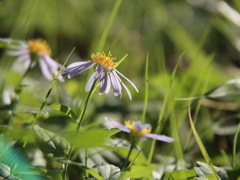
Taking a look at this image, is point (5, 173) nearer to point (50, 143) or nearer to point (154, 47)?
point (50, 143)

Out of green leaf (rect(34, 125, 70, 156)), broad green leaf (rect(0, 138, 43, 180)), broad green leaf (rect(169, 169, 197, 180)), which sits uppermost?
broad green leaf (rect(169, 169, 197, 180))

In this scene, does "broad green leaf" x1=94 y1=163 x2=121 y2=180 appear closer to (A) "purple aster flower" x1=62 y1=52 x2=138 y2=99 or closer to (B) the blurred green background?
(A) "purple aster flower" x1=62 y1=52 x2=138 y2=99

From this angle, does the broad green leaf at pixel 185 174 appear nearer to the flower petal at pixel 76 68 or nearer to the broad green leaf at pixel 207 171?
the broad green leaf at pixel 207 171

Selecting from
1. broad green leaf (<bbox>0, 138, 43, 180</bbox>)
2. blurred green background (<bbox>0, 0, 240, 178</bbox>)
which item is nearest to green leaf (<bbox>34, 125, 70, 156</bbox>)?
broad green leaf (<bbox>0, 138, 43, 180</bbox>)

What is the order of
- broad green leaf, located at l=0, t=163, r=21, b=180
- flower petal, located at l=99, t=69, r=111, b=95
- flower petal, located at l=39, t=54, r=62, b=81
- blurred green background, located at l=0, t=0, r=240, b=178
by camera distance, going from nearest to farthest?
broad green leaf, located at l=0, t=163, r=21, b=180 → flower petal, located at l=99, t=69, r=111, b=95 → flower petal, located at l=39, t=54, r=62, b=81 → blurred green background, located at l=0, t=0, r=240, b=178

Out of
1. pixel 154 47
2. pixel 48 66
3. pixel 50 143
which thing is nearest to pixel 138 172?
pixel 50 143

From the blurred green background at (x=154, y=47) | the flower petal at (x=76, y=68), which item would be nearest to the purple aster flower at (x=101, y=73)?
the flower petal at (x=76, y=68)

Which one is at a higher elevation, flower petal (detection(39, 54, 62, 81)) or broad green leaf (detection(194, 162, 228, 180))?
broad green leaf (detection(194, 162, 228, 180))

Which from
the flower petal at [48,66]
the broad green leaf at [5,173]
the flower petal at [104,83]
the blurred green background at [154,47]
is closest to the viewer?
the broad green leaf at [5,173]
